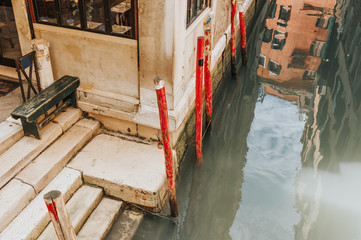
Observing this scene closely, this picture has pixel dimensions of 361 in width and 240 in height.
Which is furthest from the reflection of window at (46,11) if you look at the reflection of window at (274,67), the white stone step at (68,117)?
the reflection of window at (274,67)

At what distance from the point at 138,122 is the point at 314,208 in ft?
10.4

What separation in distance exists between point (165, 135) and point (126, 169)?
37.8 inches

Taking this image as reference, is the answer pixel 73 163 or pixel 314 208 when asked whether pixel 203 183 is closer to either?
pixel 314 208

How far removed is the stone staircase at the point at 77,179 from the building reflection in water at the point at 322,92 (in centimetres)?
252

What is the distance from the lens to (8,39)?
589 cm

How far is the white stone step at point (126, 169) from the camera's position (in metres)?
4.55

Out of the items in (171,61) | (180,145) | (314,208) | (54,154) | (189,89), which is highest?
(171,61)

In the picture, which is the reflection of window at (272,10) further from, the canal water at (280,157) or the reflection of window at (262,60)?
the reflection of window at (262,60)

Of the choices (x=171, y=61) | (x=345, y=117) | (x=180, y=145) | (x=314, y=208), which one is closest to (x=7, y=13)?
(x=171, y=61)

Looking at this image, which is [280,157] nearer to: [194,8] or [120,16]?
[194,8]

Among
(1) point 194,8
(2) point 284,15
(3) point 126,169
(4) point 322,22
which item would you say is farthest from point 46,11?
(4) point 322,22

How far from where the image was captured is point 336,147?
698 cm

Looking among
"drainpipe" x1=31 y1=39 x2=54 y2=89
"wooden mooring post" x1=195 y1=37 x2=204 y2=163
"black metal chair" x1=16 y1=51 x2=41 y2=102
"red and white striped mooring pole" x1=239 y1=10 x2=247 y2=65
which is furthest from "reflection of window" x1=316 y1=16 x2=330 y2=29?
"black metal chair" x1=16 y1=51 x2=41 y2=102

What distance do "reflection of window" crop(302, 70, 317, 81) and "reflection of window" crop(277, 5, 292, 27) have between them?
4.11 metres
